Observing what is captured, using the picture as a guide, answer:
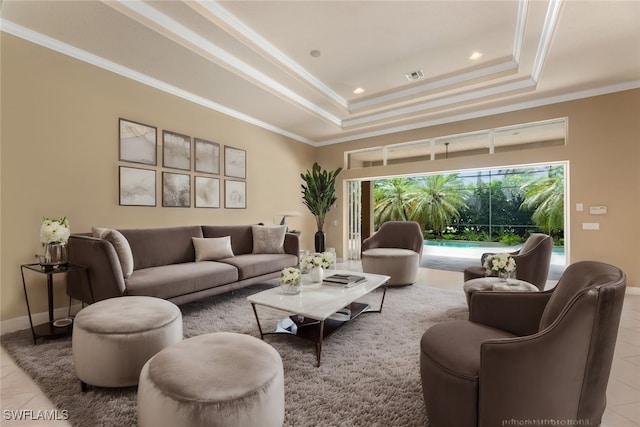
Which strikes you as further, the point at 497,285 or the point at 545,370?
the point at 497,285

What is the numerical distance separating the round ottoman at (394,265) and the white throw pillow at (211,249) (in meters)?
2.05

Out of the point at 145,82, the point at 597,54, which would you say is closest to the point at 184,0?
the point at 145,82

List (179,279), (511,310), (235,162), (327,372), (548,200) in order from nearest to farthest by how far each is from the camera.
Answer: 1. (511,310)
2. (327,372)
3. (179,279)
4. (235,162)
5. (548,200)

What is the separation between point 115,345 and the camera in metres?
1.71

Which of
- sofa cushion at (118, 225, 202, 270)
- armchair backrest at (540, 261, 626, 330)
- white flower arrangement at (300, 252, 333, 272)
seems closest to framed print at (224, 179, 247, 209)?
sofa cushion at (118, 225, 202, 270)

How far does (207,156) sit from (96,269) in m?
2.46

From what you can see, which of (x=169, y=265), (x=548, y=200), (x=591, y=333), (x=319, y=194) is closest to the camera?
(x=591, y=333)

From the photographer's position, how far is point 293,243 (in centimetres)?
464

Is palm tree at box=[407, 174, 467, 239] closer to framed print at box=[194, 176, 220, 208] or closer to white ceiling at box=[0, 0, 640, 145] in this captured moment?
white ceiling at box=[0, 0, 640, 145]

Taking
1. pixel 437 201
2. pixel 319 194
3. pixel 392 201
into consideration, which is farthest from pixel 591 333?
pixel 437 201

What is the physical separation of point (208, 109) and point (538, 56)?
15.2 ft

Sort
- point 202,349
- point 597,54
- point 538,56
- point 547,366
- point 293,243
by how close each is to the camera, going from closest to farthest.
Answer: point 547,366, point 202,349, point 597,54, point 538,56, point 293,243

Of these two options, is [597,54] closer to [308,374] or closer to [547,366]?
[547,366]

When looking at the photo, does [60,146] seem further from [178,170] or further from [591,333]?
[591,333]
